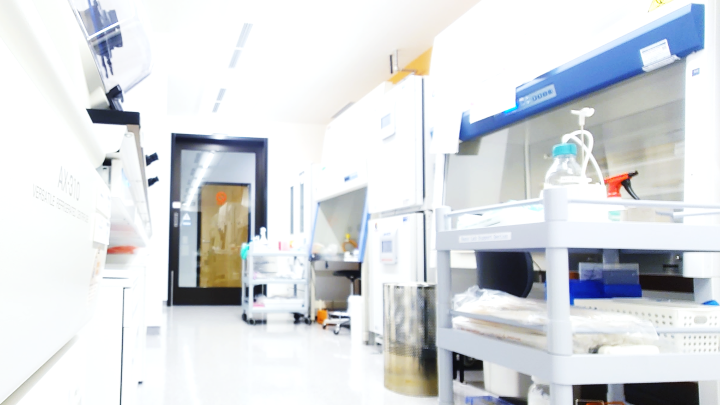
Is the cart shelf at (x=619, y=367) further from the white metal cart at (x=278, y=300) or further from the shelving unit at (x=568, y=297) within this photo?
the white metal cart at (x=278, y=300)

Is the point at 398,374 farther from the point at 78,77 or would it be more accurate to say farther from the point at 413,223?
the point at 78,77

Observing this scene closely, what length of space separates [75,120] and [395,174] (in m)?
2.86

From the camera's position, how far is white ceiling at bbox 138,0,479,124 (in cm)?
399

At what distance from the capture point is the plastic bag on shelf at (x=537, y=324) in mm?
1146

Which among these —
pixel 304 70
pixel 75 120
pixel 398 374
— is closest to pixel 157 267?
pixel 304 70

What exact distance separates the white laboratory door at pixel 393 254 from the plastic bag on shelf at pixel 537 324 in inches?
58.1

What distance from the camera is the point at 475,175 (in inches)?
105

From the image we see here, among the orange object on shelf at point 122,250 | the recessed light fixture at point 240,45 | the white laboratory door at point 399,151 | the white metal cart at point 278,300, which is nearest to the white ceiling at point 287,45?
the recessed light fixture at point 240,45

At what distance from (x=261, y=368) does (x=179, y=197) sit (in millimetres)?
4555

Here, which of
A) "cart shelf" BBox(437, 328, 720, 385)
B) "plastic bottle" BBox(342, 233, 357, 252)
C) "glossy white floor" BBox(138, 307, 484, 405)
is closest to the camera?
"cart shelf" BBox(437, 328, 720, 385)

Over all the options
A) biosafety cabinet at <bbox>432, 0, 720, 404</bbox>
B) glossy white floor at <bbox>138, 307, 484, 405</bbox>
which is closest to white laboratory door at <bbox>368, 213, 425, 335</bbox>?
glossy white floor at <bbox>138, 307, 484, 405</bbox>

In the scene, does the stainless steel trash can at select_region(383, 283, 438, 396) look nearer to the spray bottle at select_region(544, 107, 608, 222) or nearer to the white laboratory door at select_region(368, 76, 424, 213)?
the white laboratory door at select_region(368, 76, 424, 213)

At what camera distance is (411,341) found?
233 centimetres

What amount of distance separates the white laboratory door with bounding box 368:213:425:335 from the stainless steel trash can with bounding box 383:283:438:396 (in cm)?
52
